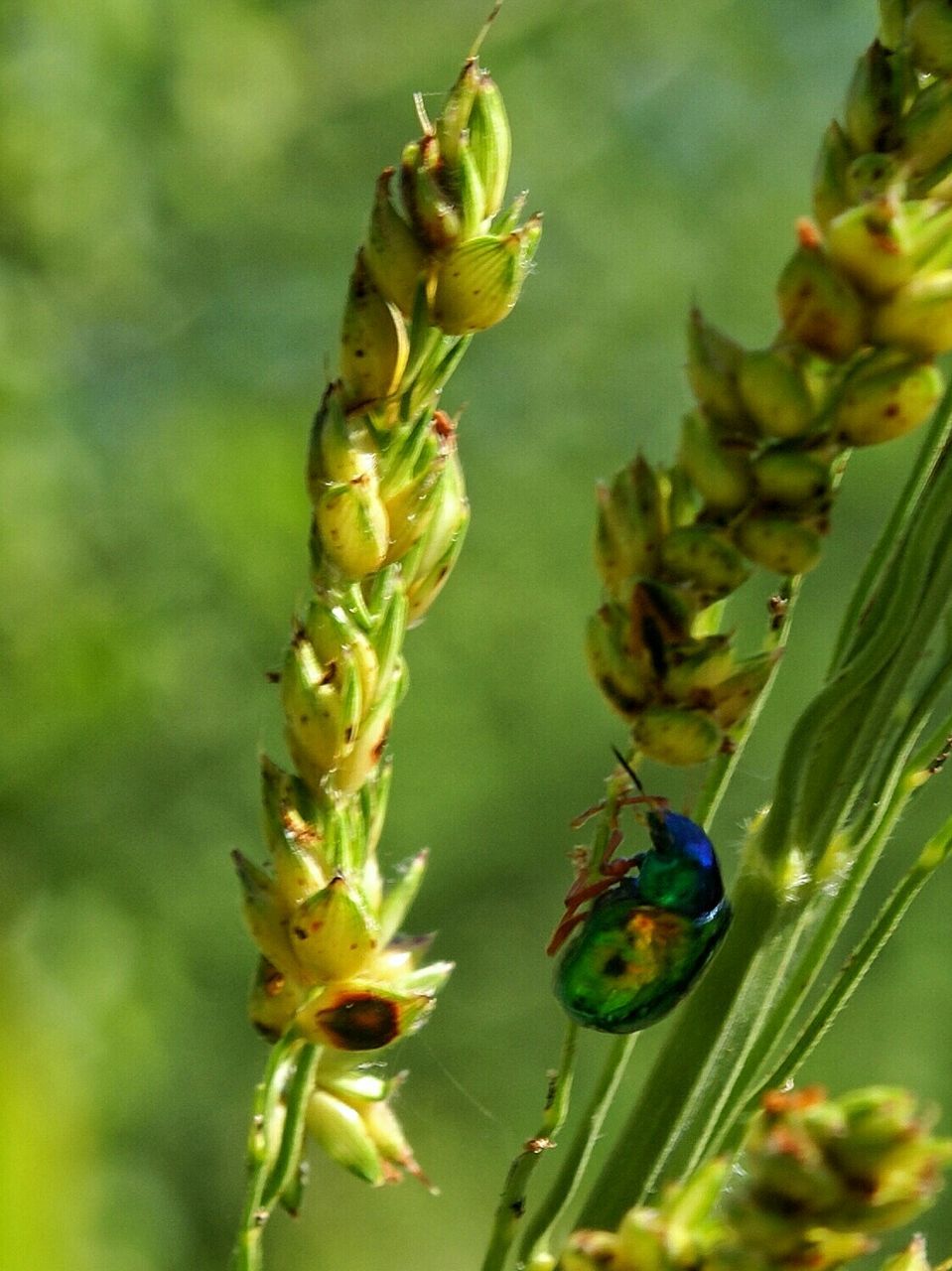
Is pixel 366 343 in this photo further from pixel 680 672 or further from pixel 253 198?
pixel 253 198

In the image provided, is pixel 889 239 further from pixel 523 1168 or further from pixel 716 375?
pixel 523 1168

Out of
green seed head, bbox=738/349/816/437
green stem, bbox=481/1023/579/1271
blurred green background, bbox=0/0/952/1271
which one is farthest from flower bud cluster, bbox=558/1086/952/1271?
blurred green background, bbox=0/0/952/1271

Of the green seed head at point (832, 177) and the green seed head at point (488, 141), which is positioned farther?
the green seed head at point (488, 141)

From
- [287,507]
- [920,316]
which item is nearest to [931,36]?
[920,316]

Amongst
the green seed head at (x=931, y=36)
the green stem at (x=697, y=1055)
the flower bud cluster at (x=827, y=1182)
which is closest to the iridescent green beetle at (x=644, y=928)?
the green stem at (x=697, y=1055)

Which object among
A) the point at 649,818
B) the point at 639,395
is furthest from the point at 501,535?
the point at 649,818

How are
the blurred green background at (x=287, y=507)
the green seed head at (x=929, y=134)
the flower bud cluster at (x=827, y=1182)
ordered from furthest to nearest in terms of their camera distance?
the blurred green background at (x=287, y=507)
the green seed head at (x=929, y=134)
the flower bud cluster at (x=827, y=1182)

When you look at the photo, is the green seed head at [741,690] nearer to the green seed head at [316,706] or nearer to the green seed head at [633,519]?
the green seed head at [633,519]
